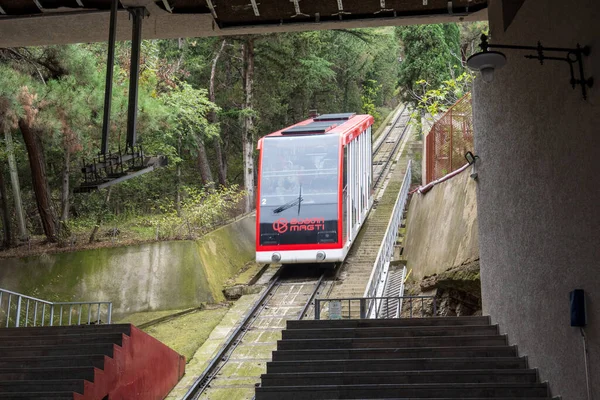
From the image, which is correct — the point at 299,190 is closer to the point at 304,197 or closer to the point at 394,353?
the point at 304,197

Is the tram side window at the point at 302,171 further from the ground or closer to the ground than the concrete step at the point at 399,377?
further from the ground

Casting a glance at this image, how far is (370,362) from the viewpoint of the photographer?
289 inches

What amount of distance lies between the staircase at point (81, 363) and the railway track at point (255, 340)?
2.50ft

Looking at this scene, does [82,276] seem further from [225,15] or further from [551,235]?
[551,235]

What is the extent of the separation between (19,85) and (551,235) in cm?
976

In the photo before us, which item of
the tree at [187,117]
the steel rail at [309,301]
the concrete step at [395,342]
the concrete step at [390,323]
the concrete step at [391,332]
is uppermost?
the tree at [187,117]

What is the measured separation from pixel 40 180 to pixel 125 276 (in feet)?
9.59

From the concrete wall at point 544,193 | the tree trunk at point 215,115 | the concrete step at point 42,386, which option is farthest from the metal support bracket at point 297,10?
the tree trunk at point 215,115

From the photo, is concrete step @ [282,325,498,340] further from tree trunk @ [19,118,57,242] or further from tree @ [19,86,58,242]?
tree trunk @ [19,118,57,242]

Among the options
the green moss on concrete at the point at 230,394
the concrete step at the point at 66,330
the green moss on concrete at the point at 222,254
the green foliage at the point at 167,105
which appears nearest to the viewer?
the concrete step at the point at 66,330

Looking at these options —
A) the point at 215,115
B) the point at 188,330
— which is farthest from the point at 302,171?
the point at 215,115

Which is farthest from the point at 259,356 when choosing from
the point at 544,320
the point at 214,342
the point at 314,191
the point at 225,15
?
the point at 544,320

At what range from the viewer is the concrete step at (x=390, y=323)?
27.8 feet

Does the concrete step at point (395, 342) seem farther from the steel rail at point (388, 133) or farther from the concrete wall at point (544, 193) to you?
the steel rail at point (388, 133)
